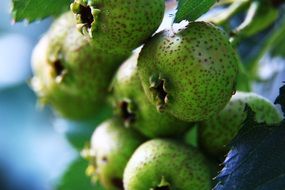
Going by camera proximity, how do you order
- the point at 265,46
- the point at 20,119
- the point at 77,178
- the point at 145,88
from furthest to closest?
the point at 20,119 → the point at 77,178 → the point at 265,46 → the point at 145,88

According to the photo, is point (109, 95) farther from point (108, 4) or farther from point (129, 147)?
point (108, 4)

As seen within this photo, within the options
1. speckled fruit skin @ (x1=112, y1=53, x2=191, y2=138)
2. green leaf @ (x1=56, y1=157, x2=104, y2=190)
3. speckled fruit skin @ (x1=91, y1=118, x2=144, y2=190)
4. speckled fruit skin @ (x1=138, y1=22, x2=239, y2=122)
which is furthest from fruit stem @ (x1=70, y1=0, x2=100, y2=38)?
green leaf @ (x1=56, y1=157, x2=104, y2=190)

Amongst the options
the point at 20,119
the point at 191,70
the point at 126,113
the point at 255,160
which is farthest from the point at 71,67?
the point at 20,119

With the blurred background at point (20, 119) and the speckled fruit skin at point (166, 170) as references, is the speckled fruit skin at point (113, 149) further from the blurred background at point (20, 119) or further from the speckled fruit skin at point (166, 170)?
the blurred background at point (20, 119)

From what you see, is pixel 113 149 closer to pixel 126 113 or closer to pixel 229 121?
pixel 126 113

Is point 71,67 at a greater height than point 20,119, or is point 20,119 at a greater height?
point 71,67
